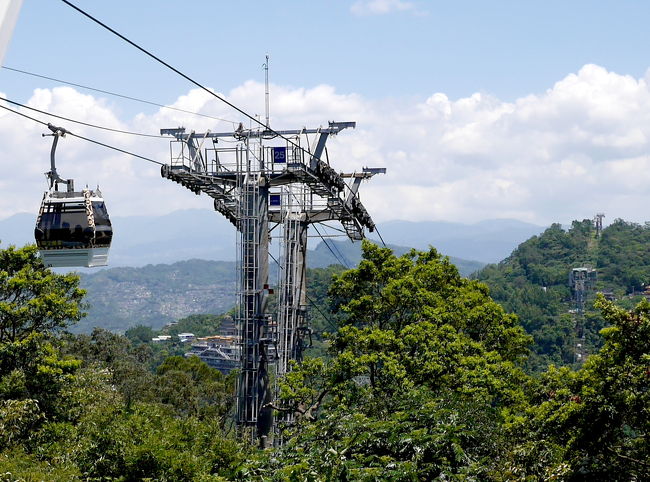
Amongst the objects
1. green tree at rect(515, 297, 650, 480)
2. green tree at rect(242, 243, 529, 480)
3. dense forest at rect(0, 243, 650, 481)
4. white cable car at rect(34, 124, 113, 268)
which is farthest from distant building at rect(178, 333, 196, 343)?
green tree at rect(515, 297, 650, 480)

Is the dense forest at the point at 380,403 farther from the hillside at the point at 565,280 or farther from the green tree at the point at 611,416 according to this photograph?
the hillside at the point at 565,280

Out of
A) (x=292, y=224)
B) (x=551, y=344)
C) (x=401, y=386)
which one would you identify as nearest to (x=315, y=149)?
(x=292, y=224)

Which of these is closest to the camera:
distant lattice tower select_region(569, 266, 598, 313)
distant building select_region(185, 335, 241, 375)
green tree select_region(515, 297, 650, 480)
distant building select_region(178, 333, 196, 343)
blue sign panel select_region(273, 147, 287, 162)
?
green tree select_region(515, 297, 650, 480)

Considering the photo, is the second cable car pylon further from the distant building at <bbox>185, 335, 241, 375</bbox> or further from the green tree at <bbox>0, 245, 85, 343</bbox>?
the distant building at <bbox>185, 335, 241, 375</bbox>

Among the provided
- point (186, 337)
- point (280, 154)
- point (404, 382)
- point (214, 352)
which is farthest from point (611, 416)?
point (186, 337)

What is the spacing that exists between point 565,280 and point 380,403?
12589 centimetres

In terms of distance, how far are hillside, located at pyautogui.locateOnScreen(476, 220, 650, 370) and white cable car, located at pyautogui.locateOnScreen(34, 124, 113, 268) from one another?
3411 inches

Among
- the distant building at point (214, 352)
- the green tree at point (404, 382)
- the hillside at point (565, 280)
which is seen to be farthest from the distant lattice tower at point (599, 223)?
the green tree at point (404, 382)

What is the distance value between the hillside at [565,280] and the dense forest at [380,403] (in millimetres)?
73320

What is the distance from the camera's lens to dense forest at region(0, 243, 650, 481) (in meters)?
12.9

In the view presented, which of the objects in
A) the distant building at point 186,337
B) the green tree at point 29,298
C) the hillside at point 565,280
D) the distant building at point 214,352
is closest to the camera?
the green tree at point 29,298

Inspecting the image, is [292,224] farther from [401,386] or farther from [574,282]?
[574,282]

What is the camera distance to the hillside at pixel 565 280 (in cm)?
10769

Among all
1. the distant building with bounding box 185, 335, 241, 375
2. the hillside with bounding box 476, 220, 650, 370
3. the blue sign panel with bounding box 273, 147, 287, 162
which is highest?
the blue sign panel with bounding box 273, 147, 287, 162
